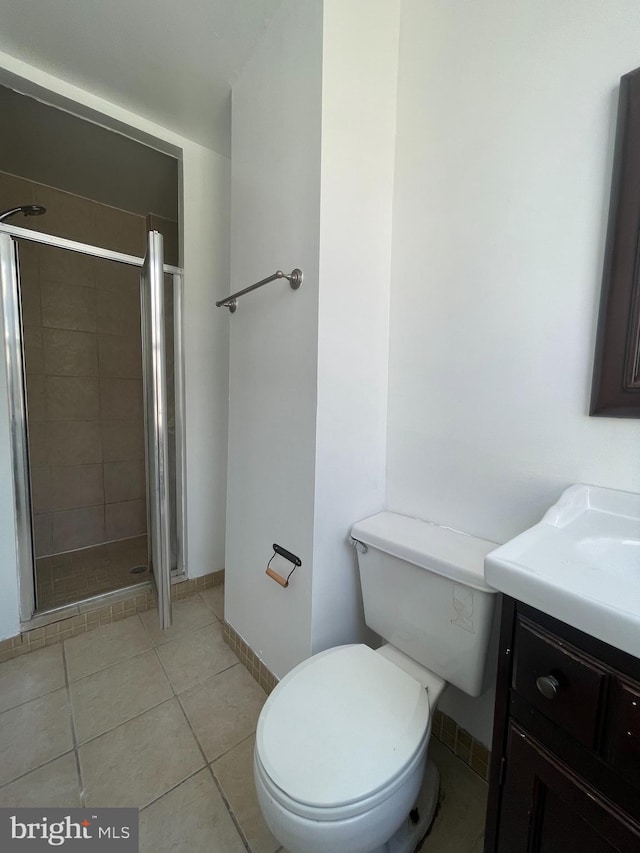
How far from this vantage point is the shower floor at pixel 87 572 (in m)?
1.80

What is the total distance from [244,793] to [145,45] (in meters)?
2.55

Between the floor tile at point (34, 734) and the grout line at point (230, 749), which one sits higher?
the floor tile at point (34, 734)

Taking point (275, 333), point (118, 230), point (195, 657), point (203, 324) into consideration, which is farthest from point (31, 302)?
point (195, 657)

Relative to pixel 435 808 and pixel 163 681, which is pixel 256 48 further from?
pixel 435 808

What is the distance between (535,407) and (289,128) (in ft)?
3.76

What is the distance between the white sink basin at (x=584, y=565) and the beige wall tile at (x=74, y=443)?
8.62ft

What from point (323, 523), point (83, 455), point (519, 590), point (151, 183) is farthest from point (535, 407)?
point (83, 455)

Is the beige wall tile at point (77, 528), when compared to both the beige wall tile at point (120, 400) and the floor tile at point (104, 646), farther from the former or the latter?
the floor tile at point (104, 646)

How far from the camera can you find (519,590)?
→ 53 cm

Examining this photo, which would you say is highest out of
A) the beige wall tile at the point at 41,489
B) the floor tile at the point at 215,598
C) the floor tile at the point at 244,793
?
the beige wall tile at the point at 41,489

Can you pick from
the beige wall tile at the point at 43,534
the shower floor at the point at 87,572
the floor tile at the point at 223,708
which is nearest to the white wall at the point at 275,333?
the floor tile at the point at 223,708

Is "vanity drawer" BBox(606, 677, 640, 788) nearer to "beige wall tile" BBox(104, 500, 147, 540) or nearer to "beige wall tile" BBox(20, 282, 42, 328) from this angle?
"beige wall tile" BBox(104, 500, 147, 540)

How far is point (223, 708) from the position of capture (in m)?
1.31

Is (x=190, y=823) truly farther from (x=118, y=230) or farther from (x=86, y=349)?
(x=118, y=230)
